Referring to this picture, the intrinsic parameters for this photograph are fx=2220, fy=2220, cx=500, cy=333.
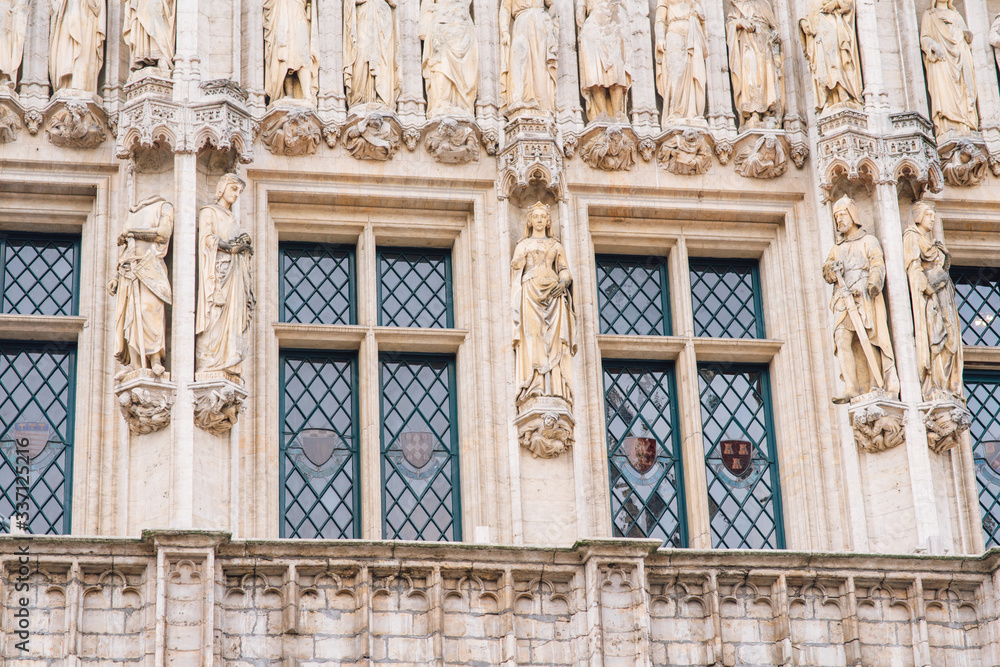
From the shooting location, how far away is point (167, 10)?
1888 centimetres

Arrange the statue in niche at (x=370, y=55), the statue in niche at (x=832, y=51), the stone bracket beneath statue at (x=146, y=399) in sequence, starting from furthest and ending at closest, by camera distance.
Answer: the statue in niche at (x=832, y=51) → the statue in niche at (x=370, y=55) → the stone bracket beneath statue at (x=146, y=399)

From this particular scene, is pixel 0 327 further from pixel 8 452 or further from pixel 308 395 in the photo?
pixel 308 395

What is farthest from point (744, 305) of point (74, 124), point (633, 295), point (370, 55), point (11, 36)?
point (11, 36)

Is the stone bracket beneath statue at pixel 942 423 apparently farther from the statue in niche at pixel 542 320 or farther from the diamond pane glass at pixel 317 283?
the diamond pane glass at pixel 317 283

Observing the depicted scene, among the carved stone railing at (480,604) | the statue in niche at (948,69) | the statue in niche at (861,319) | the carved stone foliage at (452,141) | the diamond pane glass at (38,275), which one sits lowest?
the carved stone railing at (480,604)

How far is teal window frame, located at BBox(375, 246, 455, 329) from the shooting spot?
62.2 ft

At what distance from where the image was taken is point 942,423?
1819cm

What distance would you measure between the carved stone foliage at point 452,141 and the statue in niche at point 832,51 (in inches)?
121

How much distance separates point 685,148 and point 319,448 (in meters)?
4.18

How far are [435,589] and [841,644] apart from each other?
118 inches

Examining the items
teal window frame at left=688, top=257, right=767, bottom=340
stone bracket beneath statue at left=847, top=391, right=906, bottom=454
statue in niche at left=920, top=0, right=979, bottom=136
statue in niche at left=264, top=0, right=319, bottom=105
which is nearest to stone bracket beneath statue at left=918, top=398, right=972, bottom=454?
stone bracket beneath statue at left=847, top=391, right=906, bottom=454

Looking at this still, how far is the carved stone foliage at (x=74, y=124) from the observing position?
1858 cm

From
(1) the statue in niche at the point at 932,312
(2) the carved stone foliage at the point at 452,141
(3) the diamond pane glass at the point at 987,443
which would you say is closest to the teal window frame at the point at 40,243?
(2) the carved stone foliage at the point at 452,141

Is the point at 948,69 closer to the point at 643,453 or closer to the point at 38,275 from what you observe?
the point at 643,453
